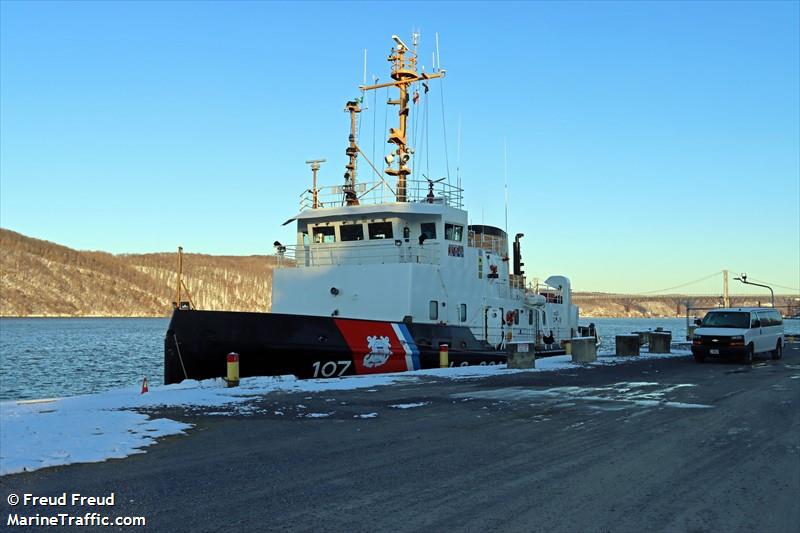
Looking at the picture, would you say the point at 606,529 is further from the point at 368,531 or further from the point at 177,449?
the point at 177,449

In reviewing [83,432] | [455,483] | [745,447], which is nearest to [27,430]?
[83,432]

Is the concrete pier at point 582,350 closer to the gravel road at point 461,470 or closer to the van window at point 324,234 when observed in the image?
the van window at point 324,234

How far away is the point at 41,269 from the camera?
18138cm

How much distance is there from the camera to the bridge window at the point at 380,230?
21422 millimetres

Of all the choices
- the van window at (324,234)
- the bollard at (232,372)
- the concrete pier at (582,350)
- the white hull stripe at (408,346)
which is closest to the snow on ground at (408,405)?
the bollard at (232,372)

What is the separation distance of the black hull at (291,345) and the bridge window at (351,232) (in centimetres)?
414

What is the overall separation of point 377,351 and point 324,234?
5.91 meters

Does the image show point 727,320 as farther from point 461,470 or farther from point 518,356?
point 461,470

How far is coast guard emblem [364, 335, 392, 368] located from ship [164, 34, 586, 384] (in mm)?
38

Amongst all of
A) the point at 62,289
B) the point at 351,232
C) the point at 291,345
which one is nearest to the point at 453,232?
the point at 351,232

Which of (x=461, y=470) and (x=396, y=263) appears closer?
(x=461, y=470)

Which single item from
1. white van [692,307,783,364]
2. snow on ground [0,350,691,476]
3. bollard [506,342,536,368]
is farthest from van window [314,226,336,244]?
white van [692,307,783,364]

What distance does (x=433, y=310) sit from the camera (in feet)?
67.8

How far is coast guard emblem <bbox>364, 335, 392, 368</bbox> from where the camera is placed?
17.6m
